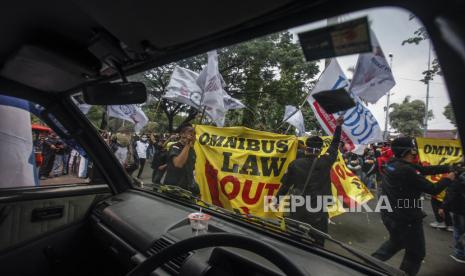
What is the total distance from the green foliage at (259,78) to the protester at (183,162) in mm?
774

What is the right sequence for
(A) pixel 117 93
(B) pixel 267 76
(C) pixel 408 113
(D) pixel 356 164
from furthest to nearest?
(D) pixel 356 164 → (B) pixel 267 76 → (C) pixel 408 113 → (A) pixel 117 93

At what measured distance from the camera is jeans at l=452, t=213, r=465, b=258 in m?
4.42

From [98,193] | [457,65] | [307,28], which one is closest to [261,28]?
[307,28]

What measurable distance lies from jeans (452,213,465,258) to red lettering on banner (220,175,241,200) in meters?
3.53

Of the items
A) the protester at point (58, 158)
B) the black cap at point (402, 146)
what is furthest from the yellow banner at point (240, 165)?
the protester at point (58, 158)

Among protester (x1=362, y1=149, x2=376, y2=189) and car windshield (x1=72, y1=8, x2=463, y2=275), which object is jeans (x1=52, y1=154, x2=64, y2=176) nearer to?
car windshield (x1=72, y1=8, x2=463, y2=275)

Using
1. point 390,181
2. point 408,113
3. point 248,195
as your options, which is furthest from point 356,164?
point 408,113

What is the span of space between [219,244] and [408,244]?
3528mm

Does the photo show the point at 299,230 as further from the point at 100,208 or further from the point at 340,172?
the point at 340,172

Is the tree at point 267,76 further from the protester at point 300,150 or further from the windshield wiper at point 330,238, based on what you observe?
the windshield wiper at point 330,238

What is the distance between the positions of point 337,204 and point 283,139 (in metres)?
1.39

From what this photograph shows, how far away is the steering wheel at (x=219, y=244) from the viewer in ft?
3.27

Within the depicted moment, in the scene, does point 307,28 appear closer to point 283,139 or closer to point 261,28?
point 261,28

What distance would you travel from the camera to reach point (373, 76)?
3.78 ft
